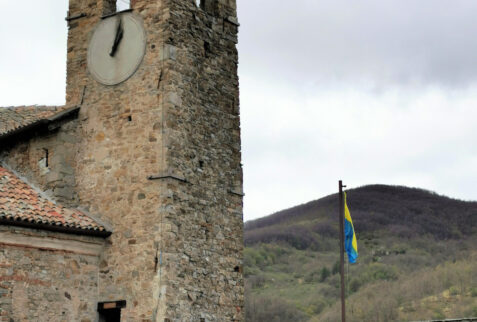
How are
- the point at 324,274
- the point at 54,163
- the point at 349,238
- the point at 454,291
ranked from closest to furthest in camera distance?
the point at 54,163 < the point at 349,238 < the point at 454,291 < the point at 324,274

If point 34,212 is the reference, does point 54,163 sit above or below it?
above

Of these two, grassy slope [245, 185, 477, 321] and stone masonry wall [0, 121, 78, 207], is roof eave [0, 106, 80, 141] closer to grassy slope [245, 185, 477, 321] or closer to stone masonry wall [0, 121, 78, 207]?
stone masonry wall [0, 121, 78, 207]

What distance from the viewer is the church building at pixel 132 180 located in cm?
1384

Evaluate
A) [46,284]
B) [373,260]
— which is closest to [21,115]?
[46,284]

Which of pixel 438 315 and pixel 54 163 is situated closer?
pixel 54 163

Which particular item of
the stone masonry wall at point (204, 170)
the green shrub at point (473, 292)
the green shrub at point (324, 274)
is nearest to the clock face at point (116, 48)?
the stone masonry wall at point (204, 170)

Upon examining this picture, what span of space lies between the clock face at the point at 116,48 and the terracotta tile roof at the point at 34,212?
2.70 meters

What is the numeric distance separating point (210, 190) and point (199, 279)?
184cm

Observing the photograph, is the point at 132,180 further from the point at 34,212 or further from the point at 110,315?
the point at 110,315

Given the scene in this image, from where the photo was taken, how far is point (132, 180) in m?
14.6

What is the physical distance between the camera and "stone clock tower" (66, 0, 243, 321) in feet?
46.4

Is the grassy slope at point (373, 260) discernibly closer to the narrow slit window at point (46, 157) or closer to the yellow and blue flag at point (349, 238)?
the yellow and blue flag at point (349, 238)

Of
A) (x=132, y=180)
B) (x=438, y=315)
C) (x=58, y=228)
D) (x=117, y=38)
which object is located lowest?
(x=438, y=315)

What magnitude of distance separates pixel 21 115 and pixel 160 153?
4832 millimetres
